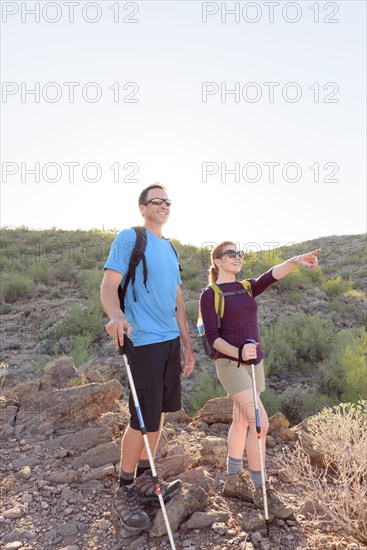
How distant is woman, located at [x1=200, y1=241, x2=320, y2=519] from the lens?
389 centimetres

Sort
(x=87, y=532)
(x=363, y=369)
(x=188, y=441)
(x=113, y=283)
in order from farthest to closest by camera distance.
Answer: (x=363, y=369) < (x=188, y=441) < (x=87, y=532) < (x=113, y=283)

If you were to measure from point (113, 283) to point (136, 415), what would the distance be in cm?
97

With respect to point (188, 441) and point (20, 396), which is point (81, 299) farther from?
point (188, 441)

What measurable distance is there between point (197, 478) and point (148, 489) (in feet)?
2.24

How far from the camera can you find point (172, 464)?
15.4 ft

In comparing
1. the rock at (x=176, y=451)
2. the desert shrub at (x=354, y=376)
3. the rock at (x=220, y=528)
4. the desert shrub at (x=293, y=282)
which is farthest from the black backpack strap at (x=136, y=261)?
the desert shrub at (x=293, y=282)

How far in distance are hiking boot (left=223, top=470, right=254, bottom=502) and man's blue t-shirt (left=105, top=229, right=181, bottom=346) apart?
4.40ft

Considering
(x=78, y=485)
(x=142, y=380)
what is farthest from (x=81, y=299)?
(x=142, y=380)

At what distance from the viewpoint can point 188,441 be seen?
565 cm

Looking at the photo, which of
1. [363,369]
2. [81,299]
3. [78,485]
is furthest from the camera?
[81,299]

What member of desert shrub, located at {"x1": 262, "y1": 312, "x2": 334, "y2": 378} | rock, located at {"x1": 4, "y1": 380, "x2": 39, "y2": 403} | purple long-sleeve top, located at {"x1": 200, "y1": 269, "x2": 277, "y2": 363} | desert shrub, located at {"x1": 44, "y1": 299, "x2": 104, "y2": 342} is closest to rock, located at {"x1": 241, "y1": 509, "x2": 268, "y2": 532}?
purple long-sleeve top, located at {"x1": 200, "y1": 269, "x2": 277, "y2": 363}

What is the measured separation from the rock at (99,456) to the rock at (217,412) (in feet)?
5.02

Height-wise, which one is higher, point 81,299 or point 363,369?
point 81,299

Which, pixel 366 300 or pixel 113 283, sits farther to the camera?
pixel 366 300
